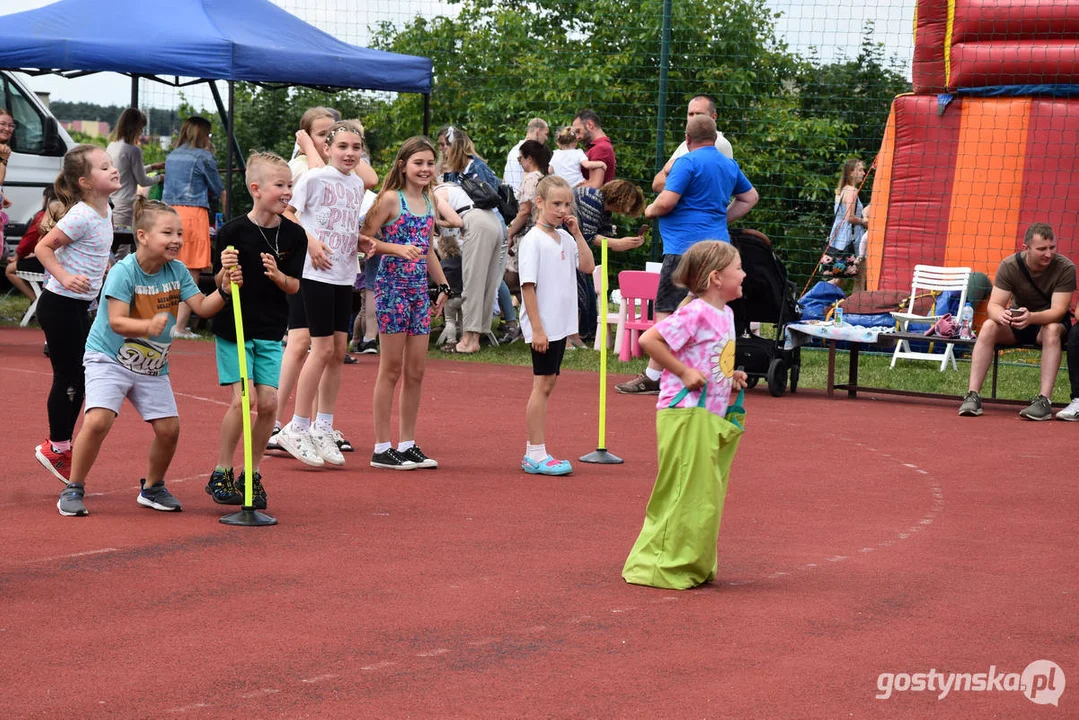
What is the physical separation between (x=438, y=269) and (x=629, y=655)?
3982mm

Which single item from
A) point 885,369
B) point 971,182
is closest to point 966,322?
point 885,369

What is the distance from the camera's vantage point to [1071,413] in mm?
11125

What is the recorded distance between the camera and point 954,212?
15.1 metres

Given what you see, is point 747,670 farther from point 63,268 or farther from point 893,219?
point 893,219

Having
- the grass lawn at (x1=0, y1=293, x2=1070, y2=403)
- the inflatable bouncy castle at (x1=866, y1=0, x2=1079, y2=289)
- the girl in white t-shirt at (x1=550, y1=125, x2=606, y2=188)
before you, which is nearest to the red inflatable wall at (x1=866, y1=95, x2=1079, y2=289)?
the inflatable bouncy castle at (x1=866, y1=0, x2=1079, y2=289)

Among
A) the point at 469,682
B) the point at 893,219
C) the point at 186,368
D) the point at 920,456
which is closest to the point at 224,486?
the point at 469,682

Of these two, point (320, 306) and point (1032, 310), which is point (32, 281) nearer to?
point (320, 306)

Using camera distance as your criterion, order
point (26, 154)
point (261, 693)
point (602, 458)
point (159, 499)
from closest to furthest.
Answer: point (261, 693), point (159, 499), point (602, 458), point (26, 154)

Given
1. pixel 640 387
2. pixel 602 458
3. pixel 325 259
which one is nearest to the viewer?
pixel 325 259

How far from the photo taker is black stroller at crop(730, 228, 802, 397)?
12.1 meters

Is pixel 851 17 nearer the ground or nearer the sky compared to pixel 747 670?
nearer the sky

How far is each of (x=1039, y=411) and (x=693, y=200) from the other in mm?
3112

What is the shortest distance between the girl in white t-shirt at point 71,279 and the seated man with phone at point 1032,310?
22.4ft

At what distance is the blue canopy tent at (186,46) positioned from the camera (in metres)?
14.2
